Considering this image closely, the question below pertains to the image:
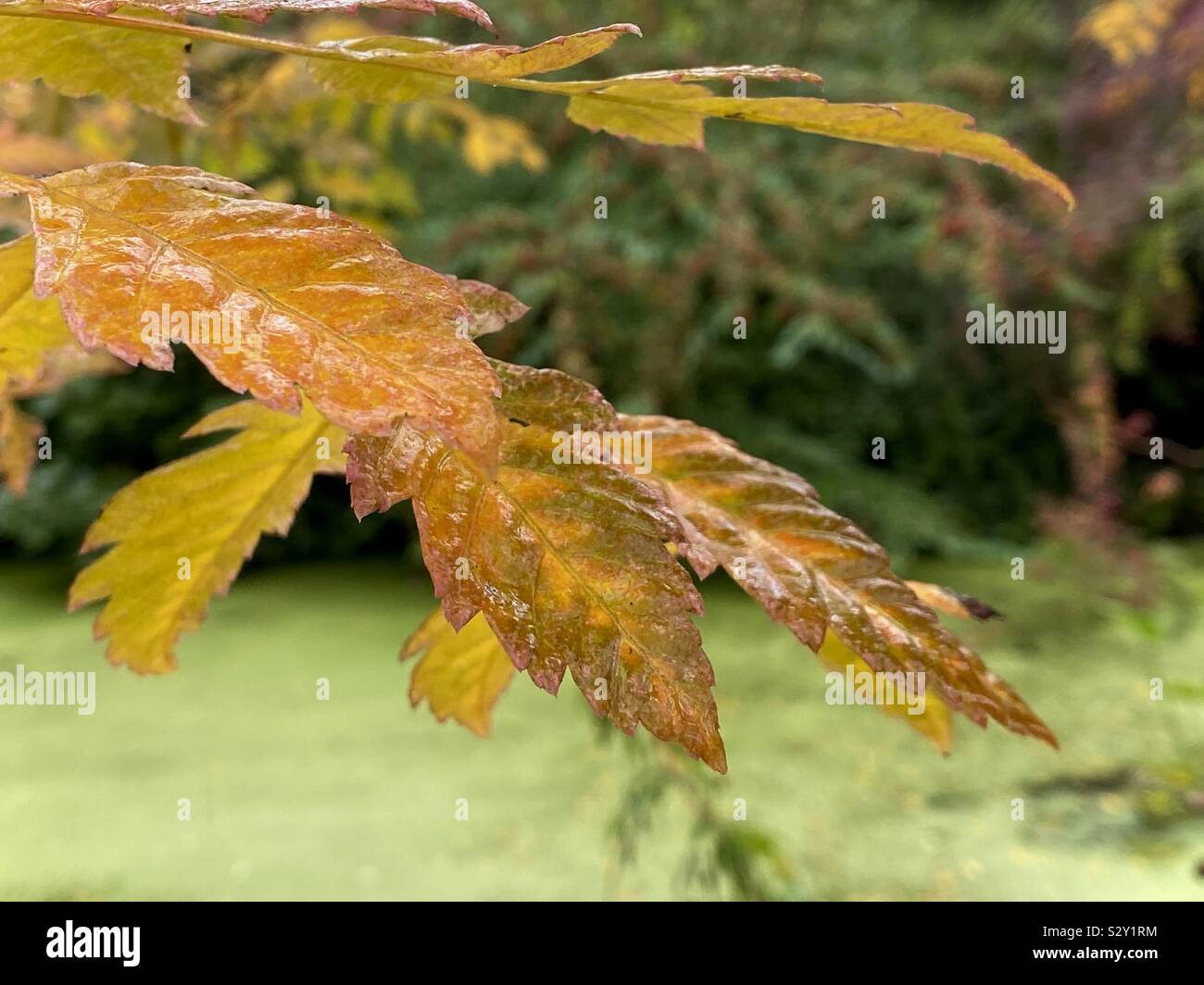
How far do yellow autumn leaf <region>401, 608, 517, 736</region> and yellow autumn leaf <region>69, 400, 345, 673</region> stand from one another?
2.3 inches

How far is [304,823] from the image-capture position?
1.24 metres

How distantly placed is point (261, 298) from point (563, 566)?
0.26 feet

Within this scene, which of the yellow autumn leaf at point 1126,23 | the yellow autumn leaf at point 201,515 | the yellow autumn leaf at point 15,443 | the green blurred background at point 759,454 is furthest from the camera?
the yellow autumn leaf at point 1126,23

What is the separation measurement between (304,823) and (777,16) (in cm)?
224

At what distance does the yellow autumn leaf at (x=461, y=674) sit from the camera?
0.31 meters

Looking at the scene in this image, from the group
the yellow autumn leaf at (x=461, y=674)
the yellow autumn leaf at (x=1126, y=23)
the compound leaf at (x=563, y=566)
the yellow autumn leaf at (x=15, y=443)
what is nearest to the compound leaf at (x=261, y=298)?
the compound leaf at (x=563, y=566)

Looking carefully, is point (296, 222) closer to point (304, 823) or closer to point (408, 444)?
point (408, 444)

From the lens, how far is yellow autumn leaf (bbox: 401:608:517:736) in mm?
306

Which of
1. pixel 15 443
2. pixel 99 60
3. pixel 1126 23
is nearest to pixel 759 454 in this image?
pixel 1126 23

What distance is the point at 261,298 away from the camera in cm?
20

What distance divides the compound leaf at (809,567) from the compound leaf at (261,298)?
0.07m

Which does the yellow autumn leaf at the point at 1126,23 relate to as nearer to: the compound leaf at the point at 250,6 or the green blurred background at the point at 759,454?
the green blurred background at the point at 759,454

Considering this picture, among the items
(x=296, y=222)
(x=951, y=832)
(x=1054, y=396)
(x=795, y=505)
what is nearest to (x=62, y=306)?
(x=296, y=222)

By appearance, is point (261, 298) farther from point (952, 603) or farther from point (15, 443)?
point (15, 443)
